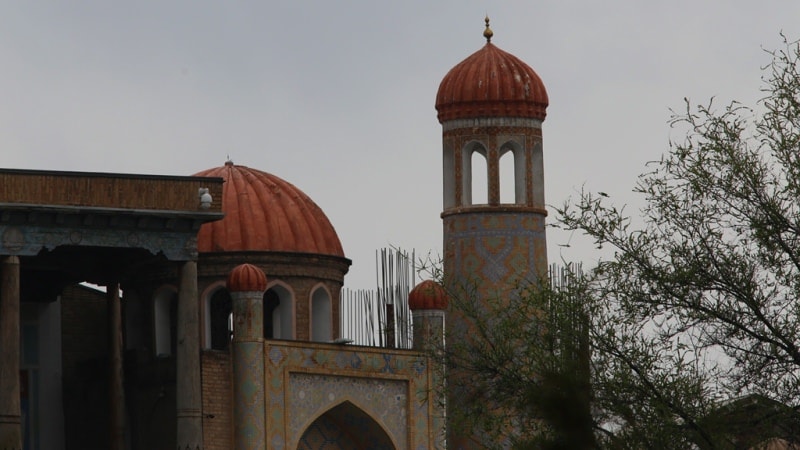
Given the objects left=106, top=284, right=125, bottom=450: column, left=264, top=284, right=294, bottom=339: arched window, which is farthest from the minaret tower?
left=106, top=284, right=125, bottom=450: column

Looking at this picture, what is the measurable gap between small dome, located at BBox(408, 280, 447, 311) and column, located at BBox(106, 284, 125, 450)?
5.11m

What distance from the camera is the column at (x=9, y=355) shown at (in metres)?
32.8

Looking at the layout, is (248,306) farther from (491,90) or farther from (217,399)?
(491,90)

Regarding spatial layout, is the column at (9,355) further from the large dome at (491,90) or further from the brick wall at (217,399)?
the large dome at (491,90)

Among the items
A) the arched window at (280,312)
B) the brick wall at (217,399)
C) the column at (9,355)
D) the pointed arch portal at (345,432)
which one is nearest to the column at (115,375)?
the brick wall at (217,399)

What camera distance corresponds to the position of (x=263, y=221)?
1553 inches

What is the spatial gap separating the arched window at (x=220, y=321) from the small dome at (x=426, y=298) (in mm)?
3610

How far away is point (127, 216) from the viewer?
34438 mm

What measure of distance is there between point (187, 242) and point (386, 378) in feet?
17.0

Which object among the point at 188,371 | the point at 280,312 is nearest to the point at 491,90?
the point at 280,312

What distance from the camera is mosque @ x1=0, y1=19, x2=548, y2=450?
115ft

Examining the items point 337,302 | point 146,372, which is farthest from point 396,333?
point 146,372

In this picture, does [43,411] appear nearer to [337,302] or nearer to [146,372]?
[146,372]

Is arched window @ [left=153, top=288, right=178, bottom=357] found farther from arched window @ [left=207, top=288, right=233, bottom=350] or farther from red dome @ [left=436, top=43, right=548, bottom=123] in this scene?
red dome @ [left=436, top=43, right=548, bottom=123]
